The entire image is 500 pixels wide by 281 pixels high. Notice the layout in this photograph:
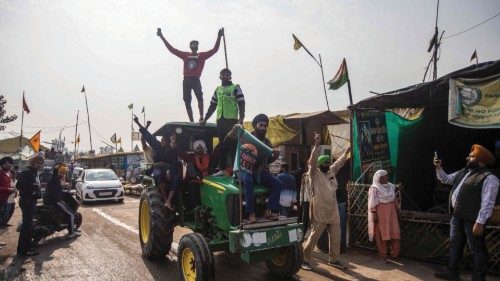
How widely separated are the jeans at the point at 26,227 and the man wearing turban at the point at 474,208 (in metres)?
7.48

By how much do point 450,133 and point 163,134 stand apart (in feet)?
26.9

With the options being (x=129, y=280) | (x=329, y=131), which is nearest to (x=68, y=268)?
(x=129, y=280)

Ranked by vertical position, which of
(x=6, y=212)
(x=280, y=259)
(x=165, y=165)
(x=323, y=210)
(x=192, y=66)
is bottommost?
(x=280, y=259)

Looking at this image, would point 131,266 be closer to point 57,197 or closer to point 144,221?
point 144,221

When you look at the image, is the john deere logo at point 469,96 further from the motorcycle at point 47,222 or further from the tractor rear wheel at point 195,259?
the motorcycle at point 47,222

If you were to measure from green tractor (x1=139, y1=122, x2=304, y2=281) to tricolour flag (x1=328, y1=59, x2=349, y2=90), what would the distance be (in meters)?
6.58

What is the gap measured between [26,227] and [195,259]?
4385 mm

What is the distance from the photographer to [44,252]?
7.00 m

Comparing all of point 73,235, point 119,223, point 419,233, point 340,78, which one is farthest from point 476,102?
point 119,223

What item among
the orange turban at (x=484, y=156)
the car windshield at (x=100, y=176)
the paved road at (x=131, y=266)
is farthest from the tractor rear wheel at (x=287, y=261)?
the car windshield at (x=100, y=176)

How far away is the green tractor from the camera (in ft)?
14.1

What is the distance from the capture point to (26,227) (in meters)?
6.68

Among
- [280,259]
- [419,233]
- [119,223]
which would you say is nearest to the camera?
[280,259]

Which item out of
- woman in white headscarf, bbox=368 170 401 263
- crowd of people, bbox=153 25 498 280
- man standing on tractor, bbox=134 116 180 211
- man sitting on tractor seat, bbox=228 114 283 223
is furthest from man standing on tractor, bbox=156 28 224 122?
woman in white headscarf, bbox=368 170 401 263
